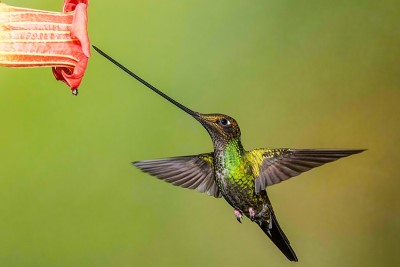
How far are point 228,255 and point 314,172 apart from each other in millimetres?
476

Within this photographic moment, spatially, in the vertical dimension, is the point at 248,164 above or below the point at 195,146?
below

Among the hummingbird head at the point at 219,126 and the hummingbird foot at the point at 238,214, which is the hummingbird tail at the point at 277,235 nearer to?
the hummingbird foot at the point at 238,214

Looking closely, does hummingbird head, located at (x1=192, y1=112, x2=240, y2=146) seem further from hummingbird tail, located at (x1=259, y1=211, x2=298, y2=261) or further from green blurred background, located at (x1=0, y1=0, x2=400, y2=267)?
green blurred background, located at (x1=0, y1=0, x2=400, y2=267)

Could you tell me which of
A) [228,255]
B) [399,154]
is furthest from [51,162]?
[399,154]

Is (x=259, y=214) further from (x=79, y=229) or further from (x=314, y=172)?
(x=79, y=229)

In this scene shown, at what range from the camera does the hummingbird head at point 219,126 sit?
1.41m

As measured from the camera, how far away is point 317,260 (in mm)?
2381

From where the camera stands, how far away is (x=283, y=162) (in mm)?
1485

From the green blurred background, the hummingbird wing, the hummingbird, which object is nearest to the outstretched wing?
the hummingbird

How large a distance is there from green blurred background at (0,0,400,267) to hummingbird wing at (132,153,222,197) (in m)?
0.83

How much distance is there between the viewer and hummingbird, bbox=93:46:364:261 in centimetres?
143

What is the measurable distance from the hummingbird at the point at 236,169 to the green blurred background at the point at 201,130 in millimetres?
790

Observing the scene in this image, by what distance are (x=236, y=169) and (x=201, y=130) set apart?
0.96 metres

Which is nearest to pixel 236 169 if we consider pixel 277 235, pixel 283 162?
pixel 283 162
